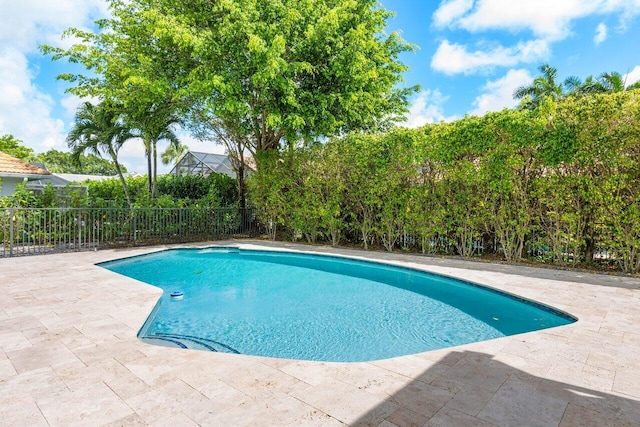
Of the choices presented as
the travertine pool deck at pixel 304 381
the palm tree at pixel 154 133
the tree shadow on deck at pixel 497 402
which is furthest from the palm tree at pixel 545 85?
the tree shadow on deck at pixel 497 402

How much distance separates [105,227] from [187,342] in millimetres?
8299

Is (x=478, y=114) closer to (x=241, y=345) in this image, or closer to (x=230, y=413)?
(x=241, y=345)

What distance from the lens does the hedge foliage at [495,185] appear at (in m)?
7.16

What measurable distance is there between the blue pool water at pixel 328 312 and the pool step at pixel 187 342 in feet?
0.04

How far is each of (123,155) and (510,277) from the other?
48.6ft

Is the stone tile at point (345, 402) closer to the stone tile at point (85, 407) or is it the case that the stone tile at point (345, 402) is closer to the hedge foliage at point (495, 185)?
the stone tile at point (85, 407)

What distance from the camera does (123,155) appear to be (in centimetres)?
1491

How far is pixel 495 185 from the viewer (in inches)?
336

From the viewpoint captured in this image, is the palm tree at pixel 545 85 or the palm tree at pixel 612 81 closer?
the palm tree at pixel 612 81

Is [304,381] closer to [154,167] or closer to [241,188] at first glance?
[241,188]

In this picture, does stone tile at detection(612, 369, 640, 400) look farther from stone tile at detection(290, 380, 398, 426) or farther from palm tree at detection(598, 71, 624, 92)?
palm tree at detection(598, 71, 624, 92)

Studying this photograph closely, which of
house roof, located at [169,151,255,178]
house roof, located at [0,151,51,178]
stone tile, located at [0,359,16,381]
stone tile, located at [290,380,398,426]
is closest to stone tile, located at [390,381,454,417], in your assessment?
stone tile, located at [290,380,398,426]

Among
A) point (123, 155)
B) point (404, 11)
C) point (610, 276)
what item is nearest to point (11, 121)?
point (123, 155)

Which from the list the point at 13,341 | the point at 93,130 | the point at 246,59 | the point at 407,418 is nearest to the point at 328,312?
the point at 407,418
